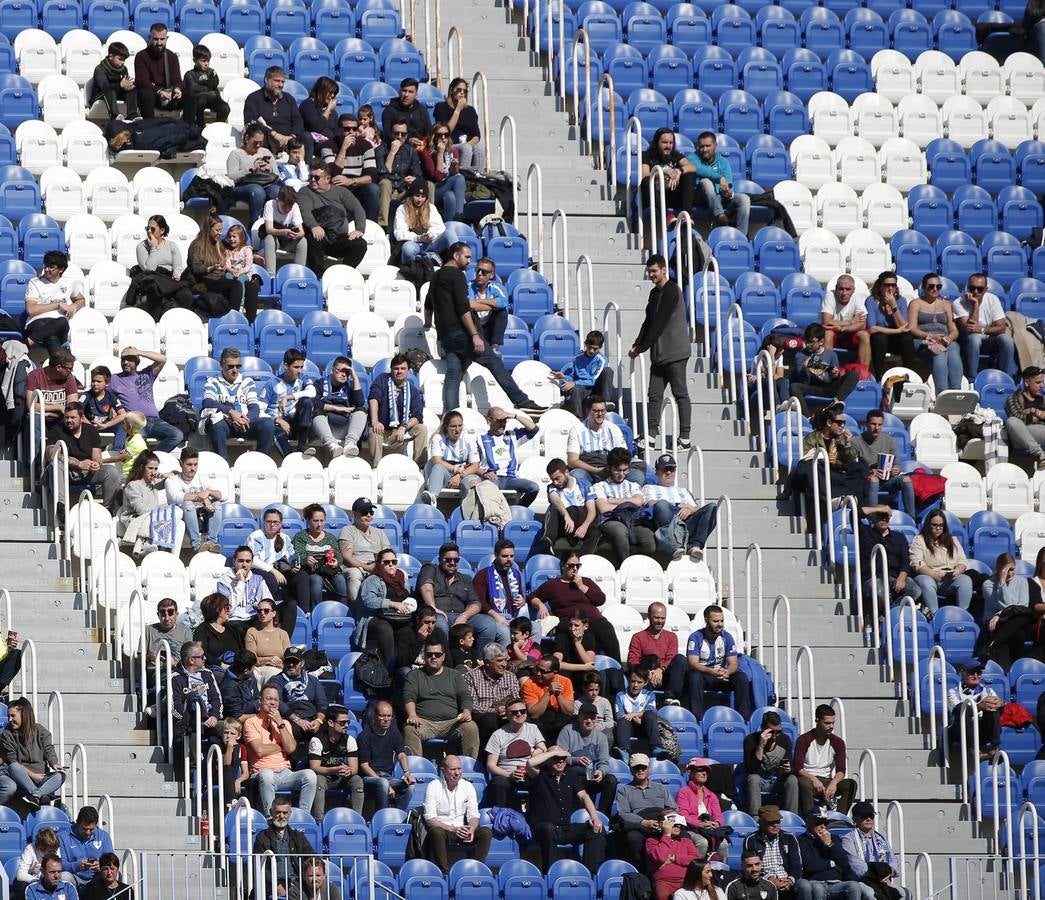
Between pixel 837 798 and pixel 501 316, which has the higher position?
pixel 501 316

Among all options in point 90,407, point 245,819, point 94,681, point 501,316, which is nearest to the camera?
point 245,819

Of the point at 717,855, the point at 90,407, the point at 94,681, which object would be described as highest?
the point at 90,407

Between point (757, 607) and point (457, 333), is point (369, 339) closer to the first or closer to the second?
point (457, 333)

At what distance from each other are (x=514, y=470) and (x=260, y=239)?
3.26 meters

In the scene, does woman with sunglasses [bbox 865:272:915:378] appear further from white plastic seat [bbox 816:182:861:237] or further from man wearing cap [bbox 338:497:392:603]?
man wearing cap [bbox 338:497:392:603]

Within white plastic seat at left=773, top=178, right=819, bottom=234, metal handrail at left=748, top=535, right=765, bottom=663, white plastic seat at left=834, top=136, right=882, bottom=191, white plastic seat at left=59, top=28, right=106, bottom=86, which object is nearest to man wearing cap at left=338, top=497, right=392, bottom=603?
metal handrail at left=748, top=535, right=765, bottom=663

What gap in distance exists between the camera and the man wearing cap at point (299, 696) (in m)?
18.3

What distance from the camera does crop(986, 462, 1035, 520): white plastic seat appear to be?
22453 mm

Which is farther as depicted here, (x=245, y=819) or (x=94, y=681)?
(x=94, y=681)

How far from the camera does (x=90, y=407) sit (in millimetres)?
20484

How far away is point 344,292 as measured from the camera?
2239cm

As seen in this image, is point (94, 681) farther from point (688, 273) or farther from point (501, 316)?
point (688, 273)

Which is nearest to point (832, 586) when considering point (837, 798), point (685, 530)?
point (685, 530)

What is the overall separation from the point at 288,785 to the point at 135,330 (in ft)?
16.6
